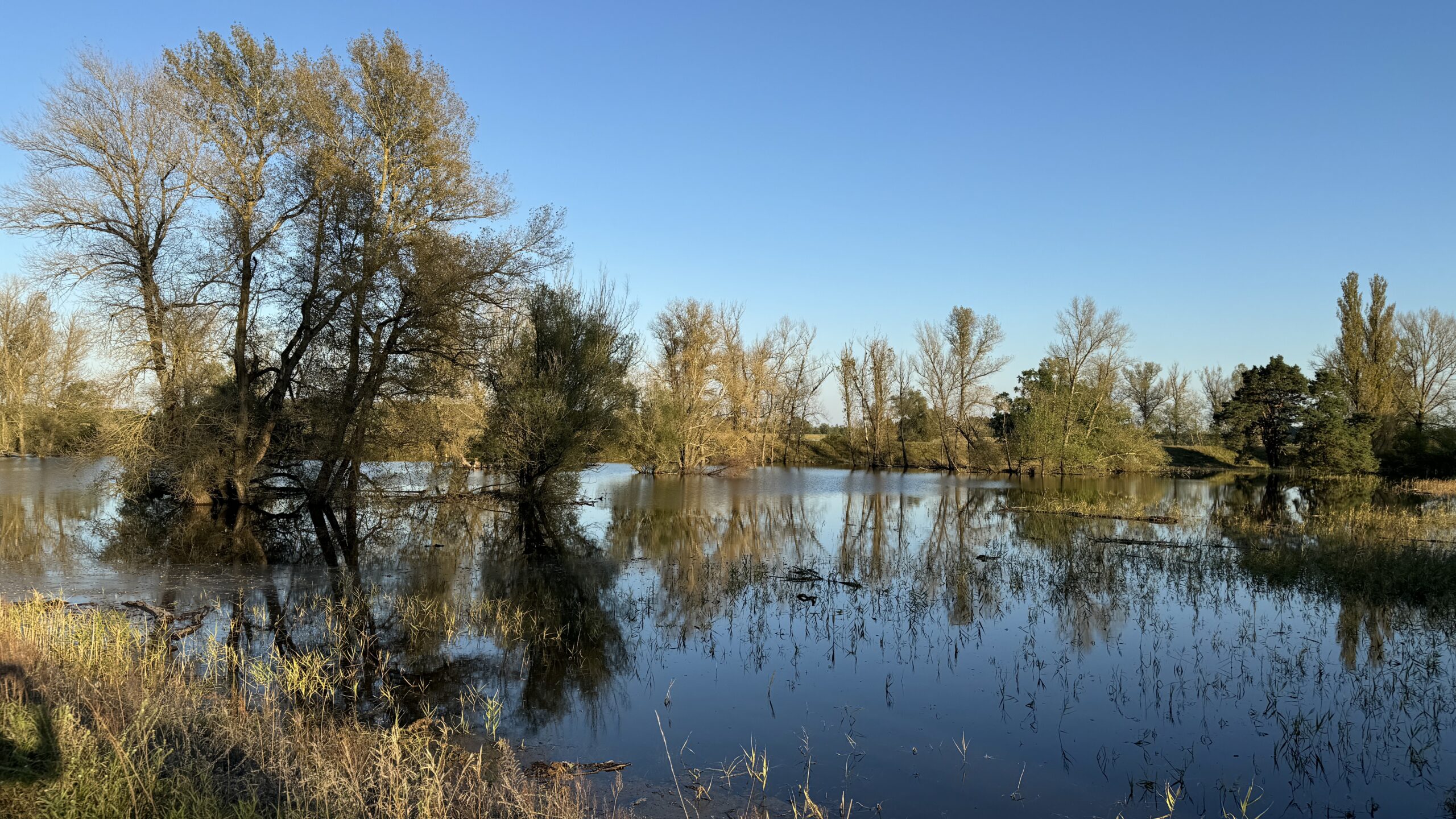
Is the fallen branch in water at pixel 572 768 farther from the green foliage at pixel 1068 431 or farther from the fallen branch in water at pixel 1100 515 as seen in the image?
the green foliage at pixel 1068 431

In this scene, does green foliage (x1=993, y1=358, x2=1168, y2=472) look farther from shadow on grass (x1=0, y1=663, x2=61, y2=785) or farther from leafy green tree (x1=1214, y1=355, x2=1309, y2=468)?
shadow on grass (x1=0, y1=663, x2=61, y2=785)

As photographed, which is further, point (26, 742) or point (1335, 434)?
point (1335, 434)

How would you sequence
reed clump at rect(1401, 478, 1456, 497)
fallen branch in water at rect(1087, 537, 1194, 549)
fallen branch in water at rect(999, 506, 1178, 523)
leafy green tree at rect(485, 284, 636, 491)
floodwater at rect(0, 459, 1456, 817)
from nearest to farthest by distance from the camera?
floodwater at rect(0, 459, 1456, 817) → fallen branch in water at rect(1087, 537, 1194, 549) → fallen branch in water at rect(999, 506, 1178, 523) → leafy green tree at rect(485, 284, 636, 491) → reed clump at rect(1401, 478, 1456, 497)

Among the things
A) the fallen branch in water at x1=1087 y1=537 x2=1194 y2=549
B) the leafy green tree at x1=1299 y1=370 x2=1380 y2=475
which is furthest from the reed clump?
the fallen branch in water at x1=1087 y1=537 x2=1194 y2=549

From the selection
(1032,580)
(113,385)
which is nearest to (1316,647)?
(1032,580)

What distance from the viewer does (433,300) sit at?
69.6ft

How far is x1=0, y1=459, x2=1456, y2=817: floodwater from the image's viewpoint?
5.61 meters

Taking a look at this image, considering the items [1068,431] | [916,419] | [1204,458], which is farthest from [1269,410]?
[916,419]

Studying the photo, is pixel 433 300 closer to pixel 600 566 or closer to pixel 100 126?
pixel 100 126

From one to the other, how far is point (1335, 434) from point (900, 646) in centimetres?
4316

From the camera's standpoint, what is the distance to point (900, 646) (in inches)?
353

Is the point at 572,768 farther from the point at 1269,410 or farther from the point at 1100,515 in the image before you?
the point at 1269,410

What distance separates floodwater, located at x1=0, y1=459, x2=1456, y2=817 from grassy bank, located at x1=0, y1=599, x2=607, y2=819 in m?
0.82

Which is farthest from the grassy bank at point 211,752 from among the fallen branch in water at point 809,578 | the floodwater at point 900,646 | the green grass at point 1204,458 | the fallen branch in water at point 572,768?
the green grass at point 1204,458
